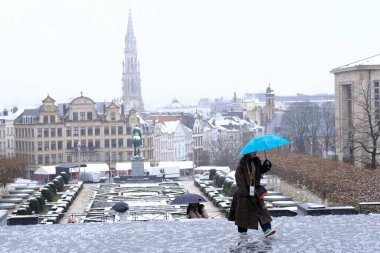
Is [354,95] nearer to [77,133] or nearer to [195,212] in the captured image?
[195,212]

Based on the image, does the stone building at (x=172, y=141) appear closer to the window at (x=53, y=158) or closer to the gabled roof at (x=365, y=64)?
the window at (x=53, y=158)

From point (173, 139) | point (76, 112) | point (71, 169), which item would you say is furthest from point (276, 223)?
point (173, 139)

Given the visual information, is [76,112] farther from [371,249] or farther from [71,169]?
[371,249]

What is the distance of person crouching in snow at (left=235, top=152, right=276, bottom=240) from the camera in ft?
59.4

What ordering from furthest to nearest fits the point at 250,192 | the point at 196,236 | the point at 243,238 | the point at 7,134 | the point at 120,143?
the point at 7,134, the point at 120,143, the point at 196,236, the point at 243,238, the point at 250,192

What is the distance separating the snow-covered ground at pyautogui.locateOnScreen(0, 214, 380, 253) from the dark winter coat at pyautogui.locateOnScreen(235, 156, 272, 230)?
1.50ft

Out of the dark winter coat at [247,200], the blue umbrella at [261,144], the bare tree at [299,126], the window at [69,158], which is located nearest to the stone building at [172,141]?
the window at [69,158]

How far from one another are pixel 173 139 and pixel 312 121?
27.3m

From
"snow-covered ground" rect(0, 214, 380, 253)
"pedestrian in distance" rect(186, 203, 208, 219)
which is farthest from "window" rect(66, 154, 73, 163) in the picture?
"snow-covered ground" rect(0, 214, 380, 253)

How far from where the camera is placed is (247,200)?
1816 centimetres

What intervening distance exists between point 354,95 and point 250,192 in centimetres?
5365

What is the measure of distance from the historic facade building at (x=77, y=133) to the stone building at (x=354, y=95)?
155ft

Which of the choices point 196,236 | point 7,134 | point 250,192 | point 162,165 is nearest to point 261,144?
point 250,192

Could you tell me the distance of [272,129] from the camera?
146250 millimetres
